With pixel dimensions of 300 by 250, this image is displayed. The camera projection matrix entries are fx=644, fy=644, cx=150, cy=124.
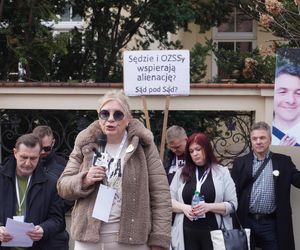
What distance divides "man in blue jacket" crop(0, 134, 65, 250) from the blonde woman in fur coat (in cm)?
49

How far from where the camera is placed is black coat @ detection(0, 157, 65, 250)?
4.58m

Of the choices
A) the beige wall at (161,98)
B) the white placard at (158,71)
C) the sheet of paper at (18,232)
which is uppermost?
the white placard at (158,71)

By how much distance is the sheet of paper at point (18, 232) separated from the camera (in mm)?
4434

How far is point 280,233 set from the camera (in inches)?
224

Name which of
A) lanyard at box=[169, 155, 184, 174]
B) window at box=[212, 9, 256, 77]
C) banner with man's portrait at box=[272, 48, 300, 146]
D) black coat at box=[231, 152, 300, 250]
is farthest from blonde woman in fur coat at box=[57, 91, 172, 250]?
window at box=[212, 9, 256, 77]

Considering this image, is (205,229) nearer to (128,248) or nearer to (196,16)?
(128,248)

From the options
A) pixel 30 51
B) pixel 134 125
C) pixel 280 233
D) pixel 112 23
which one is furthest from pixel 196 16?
pixel 134 125

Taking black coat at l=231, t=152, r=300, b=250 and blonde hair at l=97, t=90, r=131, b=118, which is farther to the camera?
black coat at l=231, t=152, r=300, b=250

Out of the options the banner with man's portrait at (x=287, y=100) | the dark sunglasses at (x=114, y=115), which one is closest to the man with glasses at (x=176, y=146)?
the banner with man's portrait at (x=287, y=100)

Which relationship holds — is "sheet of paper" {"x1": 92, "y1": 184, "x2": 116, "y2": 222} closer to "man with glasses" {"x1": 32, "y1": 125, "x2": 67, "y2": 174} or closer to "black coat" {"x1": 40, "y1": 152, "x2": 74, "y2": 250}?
"black coat" {"x1": 40, "y1": 152, "x2": 74, "y2": 250}

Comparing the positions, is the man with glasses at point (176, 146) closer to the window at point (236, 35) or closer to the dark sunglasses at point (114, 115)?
the dark sunglasses at point (114, 115)

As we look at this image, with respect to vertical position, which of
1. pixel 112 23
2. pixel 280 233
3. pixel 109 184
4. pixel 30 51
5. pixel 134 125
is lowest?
pixel 280 233

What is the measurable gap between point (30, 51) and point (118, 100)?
4.02 meters

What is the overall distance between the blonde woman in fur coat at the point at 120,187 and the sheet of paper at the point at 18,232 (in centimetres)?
50
